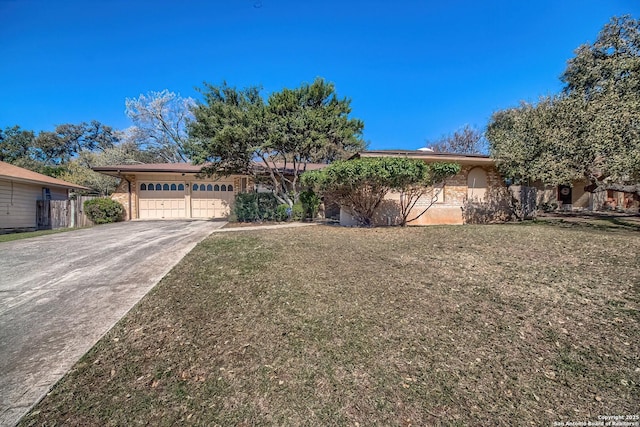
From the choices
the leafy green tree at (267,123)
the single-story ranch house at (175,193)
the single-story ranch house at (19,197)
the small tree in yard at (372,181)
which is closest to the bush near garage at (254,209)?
the leafy green tree at (267,123)

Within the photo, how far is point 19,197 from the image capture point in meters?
12.8

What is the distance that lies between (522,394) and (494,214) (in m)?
11.8

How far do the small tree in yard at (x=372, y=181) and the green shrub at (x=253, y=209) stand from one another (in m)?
3.36

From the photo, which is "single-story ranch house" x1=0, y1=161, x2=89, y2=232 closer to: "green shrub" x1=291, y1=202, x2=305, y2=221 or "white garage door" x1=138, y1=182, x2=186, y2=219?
"white garage door" x1=138, y1=182, x2=186, y2=219

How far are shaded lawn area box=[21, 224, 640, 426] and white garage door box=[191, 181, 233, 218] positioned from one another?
1158 centimetres

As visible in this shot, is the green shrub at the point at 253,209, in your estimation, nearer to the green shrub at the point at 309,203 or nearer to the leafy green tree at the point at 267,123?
the green shrub at the point at 309,203

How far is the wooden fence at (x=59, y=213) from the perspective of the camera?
13.3 meters

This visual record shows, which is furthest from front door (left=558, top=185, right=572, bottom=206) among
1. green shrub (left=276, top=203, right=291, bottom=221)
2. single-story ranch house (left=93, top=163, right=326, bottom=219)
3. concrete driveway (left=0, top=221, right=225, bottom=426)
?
concrete driveway (left=0, top=221, right=225, bottom=426)

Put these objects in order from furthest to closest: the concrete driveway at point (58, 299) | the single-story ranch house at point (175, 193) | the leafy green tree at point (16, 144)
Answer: the leafy green tree at point (16, 144)
the single-story ranch house at point (175, 193)
the concrete driveway at point (58, 299)

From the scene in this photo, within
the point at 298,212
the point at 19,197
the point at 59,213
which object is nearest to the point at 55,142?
the point at 19,197

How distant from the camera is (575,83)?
16.0m

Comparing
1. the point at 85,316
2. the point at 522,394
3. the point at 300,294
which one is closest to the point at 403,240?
the point at 300,294

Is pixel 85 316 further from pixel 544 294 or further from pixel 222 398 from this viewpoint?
pixel 544 294

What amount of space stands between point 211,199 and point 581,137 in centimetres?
1654
